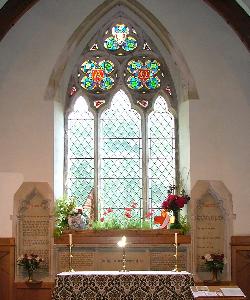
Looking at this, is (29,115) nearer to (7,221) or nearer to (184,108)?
(7,221)

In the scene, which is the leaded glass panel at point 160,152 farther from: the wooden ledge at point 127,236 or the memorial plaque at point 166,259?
the memorial plaque at point 166,259

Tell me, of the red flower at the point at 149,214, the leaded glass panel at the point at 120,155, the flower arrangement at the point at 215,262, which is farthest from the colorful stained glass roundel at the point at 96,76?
the flower arrangement at the point at 215,262

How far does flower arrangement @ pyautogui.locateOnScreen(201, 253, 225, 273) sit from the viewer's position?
9094 mm

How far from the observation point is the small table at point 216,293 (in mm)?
6785

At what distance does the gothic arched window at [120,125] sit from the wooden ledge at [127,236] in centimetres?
72

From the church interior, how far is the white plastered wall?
0.01 m

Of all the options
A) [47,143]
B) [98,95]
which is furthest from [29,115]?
[98,95]

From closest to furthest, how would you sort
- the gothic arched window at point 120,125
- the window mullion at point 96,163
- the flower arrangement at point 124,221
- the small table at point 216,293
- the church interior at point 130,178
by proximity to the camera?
the small table at point 216,293 → the church interior at point 130,178 → the flower arrangement at point 124,221 → the window mullion at point 96,163 → the gothic arched window at point 120,125

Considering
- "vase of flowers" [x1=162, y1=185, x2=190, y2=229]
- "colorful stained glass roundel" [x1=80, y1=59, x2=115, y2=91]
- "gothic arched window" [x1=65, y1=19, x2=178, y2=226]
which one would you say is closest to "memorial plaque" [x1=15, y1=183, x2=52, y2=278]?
"gothic arched window" [x1=65, y1=19, x2=178, y2=226]

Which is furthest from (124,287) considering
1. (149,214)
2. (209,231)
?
(149,214)

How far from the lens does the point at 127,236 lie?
943 centimetres

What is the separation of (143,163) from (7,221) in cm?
220

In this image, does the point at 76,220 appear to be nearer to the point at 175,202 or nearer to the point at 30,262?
the point at 30,262

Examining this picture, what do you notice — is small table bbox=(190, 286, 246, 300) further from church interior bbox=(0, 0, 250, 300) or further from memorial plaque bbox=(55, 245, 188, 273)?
memorial plaque bbox=(55, 245, 188, 273)
